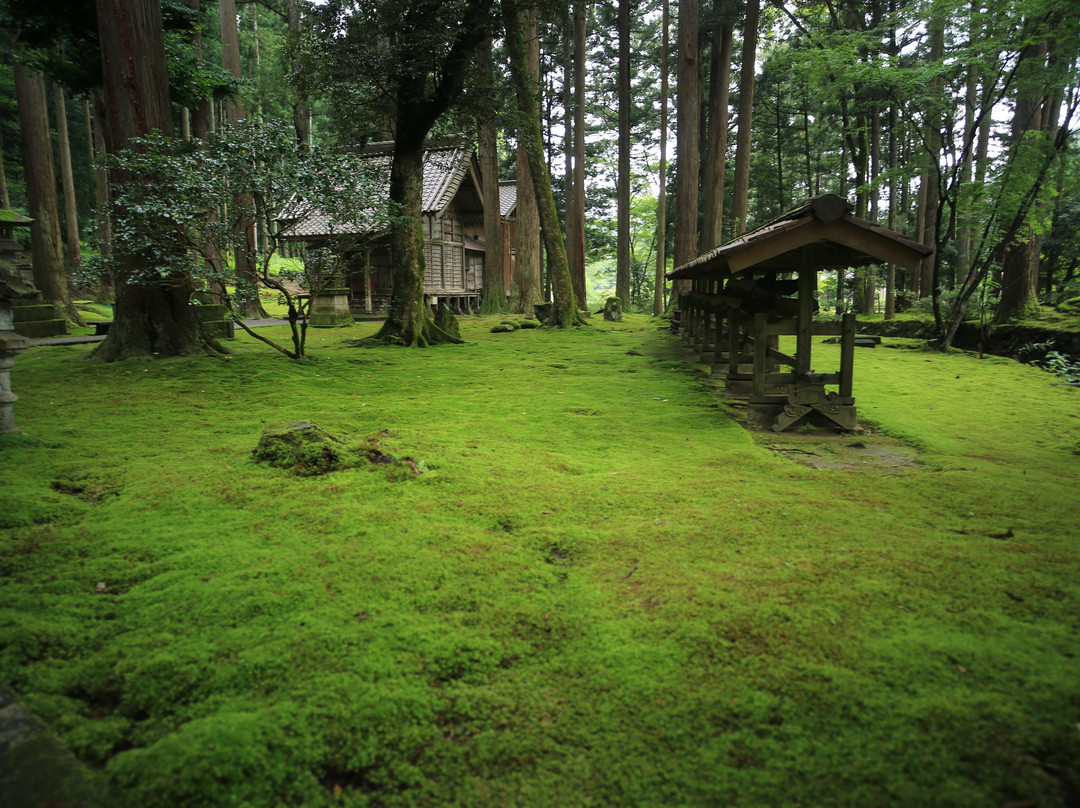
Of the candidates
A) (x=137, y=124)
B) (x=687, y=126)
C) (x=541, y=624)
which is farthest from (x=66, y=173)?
(x=541, y=624)

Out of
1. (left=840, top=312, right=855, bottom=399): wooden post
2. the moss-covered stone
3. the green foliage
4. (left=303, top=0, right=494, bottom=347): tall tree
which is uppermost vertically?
(left=303, top=0, right=494, bottom=347): tall tree

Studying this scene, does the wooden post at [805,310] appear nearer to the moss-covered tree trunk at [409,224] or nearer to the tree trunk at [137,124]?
the moss-covered tree trunk at [409,224]

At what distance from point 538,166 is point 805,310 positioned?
972 centimetres

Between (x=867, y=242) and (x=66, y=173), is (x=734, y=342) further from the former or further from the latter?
(x=66, y=173)

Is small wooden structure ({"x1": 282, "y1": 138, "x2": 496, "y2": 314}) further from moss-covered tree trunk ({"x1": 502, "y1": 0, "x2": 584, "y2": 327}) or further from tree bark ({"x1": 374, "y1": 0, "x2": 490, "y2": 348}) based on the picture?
tree bark ({"x1": 374, "y1": 0, "x2": 490, "y2": 348})

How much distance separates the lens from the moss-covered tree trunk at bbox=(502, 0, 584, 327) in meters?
11.5

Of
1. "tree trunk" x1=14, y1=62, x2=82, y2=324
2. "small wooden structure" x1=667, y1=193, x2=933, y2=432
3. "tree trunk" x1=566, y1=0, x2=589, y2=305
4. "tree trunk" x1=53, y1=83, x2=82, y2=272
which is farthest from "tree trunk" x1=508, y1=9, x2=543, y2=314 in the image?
"tree trunk" x1=53, y1=83, x2=82, y2=272

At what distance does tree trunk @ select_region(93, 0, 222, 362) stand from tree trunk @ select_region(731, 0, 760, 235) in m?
12.3

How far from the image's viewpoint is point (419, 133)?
33.2ft

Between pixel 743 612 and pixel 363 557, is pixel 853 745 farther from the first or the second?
pixel 363 557

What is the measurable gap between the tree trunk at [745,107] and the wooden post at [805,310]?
9.79 meters

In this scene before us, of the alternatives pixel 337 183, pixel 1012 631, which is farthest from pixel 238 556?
pixel 337 183

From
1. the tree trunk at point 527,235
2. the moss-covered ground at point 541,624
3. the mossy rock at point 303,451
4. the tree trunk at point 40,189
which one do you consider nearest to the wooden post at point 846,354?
the moss-covered ground at point 541,624

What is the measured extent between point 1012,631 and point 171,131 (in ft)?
31.4
